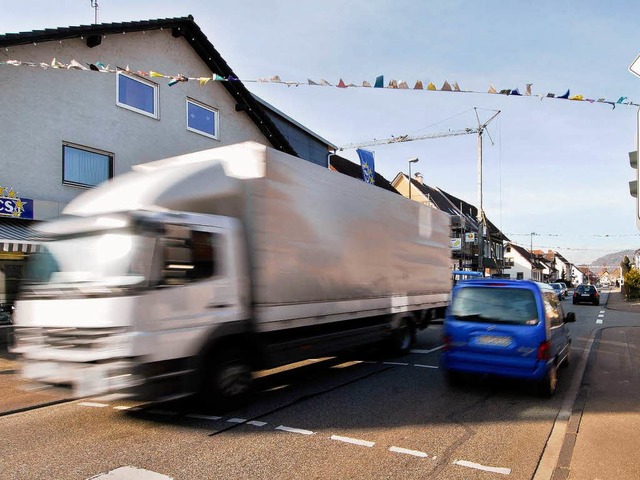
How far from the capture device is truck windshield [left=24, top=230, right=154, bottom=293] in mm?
5160

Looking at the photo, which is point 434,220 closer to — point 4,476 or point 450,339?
point 450,339

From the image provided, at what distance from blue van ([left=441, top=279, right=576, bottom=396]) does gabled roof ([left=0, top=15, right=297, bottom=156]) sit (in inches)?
261

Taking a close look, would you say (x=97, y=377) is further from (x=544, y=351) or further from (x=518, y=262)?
(x=518, y=262)

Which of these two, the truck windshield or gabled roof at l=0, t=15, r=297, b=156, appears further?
gabled roof at l=0, t=15, r=297, b=156

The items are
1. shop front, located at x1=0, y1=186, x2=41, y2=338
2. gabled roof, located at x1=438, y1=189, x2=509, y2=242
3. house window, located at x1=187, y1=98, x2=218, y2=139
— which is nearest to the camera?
shop front, located at x1=0, y1=186, x2=41, y2=338

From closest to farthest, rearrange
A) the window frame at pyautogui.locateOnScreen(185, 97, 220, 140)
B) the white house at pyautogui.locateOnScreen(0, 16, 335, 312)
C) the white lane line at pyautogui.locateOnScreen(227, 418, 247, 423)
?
the white lane line at pyautogui.locateOnScreen(227, 418, 247, 423)
the white house at pyautogui.locateOnScreen(0, 16, 335, 312)
the window frame at pyautogui.locateOnScreen(185, 97, 220, 140)

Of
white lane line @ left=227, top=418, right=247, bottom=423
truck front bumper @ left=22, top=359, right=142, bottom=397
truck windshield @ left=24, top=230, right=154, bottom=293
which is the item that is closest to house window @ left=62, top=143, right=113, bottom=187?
truck windshield @ left=24, top=230, right=154, bottom=293

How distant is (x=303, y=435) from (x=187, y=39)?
15017 mm

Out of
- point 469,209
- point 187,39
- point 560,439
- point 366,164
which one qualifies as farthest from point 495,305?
point 469,209

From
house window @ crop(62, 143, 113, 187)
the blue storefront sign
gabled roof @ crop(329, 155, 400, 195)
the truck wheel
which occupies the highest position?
gabled roof @ crop(329, 155, 400, 195)

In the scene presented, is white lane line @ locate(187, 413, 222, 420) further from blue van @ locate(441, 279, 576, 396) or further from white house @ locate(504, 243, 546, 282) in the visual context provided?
white house @ locate(504, 243, 546, 282)

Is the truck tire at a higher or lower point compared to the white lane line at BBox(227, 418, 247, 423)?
higher

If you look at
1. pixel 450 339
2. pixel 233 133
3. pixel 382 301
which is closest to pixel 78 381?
pixel 450 339

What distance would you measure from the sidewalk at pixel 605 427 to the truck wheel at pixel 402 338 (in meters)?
3.41
